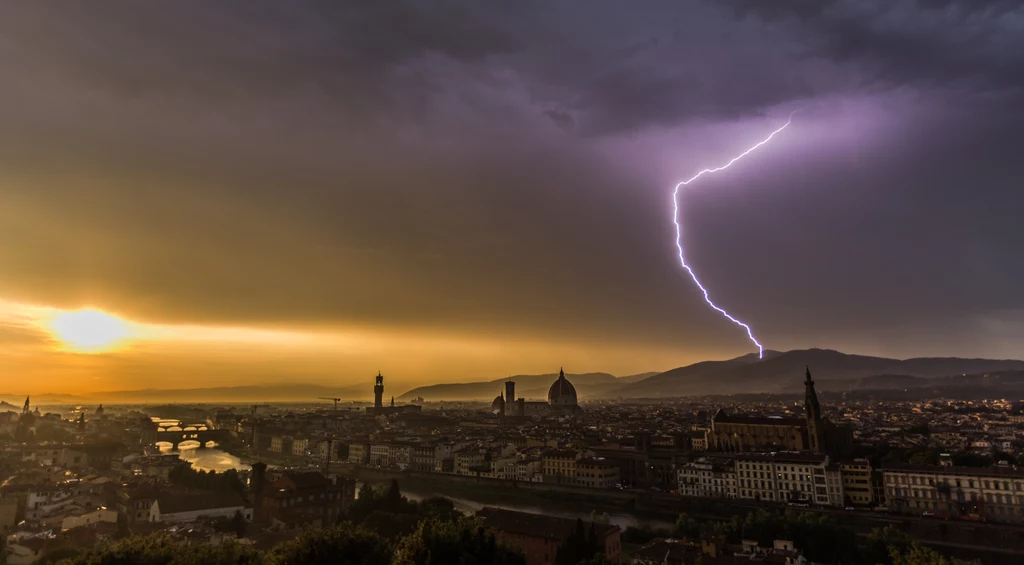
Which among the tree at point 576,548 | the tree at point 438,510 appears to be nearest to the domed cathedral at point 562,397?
the tree at point 438,510

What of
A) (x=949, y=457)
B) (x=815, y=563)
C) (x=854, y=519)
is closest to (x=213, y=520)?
(x=815, y=563)

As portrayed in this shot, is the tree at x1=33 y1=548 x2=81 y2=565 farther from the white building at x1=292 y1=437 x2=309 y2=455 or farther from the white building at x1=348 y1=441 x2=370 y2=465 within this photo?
the white building at x1=292 y1=437 x2=309 y2=455

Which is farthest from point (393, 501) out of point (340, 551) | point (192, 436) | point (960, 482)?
point (192, 436)

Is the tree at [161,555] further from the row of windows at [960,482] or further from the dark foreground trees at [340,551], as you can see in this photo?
the row of windows at [960,482]

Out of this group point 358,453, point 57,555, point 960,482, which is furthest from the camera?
point 358,453

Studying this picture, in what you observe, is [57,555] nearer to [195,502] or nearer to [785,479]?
[195,502]

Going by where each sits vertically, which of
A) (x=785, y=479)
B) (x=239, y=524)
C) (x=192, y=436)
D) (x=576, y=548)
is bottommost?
(x=192, y=436)

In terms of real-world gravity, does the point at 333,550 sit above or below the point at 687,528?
above
